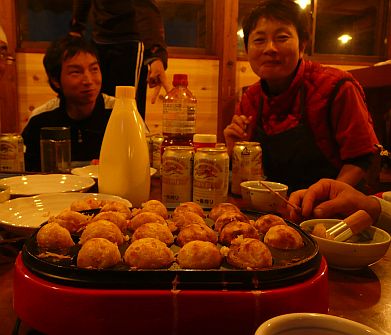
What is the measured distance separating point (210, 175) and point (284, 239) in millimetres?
410

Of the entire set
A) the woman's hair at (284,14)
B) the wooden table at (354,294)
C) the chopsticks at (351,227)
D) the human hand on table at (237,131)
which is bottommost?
the wooden table at (354,294)

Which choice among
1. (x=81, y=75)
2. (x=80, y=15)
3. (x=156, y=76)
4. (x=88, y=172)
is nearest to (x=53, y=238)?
(x=88, y=172)

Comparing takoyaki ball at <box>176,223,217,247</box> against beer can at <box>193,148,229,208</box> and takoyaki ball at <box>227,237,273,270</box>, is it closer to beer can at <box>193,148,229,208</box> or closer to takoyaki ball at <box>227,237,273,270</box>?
takoyaki ball at <box>227,237,273,270</box>

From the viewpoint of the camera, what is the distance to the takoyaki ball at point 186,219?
776 millimetres

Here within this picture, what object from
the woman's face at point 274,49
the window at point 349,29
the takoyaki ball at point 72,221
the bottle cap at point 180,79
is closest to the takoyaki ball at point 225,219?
the takoyaki ball at point 72,221

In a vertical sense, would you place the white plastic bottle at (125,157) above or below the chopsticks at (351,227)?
above

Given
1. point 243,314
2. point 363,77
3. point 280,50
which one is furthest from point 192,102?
point 363,77

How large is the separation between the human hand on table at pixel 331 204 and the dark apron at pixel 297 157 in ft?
2.72

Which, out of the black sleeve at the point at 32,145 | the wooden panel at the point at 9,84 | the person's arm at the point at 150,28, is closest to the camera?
the black sleeve at the point at 32,145

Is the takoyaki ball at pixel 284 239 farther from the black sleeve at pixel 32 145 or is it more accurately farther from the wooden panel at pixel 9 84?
the wooden panel at pixel 9 84

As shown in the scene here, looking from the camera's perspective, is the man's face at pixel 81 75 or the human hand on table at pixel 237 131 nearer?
the human hand on table at pixel 237 131

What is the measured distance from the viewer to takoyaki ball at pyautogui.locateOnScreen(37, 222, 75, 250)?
0.65 metres

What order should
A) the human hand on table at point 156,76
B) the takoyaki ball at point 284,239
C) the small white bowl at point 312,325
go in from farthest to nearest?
1. the human hand on table at point 156,76
2. the takoyaki ball at point 284,239
3. the small white bowl at point 312,325

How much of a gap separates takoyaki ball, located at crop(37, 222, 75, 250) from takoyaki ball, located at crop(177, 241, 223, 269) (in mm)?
188
